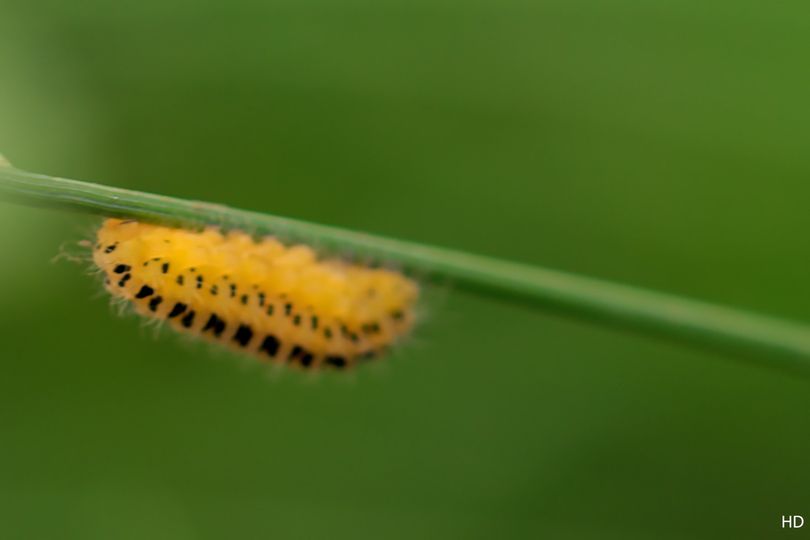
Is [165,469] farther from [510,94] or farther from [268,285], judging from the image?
[510,94]

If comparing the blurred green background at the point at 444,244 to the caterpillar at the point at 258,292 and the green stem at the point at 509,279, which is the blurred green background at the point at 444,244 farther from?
the green stem at the point at 509,279

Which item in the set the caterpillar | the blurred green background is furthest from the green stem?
the blurred green background

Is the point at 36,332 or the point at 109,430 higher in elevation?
the point at 36,332

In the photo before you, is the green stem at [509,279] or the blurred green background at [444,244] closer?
the green stem at [509,279]

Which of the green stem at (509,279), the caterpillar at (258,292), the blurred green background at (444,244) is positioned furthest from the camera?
the blurred green background at (444,244)

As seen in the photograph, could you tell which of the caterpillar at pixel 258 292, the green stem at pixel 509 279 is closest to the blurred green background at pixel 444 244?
the caterpillar at pixel 258 292

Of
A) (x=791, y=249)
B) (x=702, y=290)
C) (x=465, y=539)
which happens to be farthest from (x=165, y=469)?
(x=791, y=249)

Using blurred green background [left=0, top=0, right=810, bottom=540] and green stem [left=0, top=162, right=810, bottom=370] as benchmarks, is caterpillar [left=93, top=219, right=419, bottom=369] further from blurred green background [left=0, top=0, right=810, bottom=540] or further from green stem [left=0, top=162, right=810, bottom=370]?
blurred green background [left=0, top=0, right=810, bottom=540]
